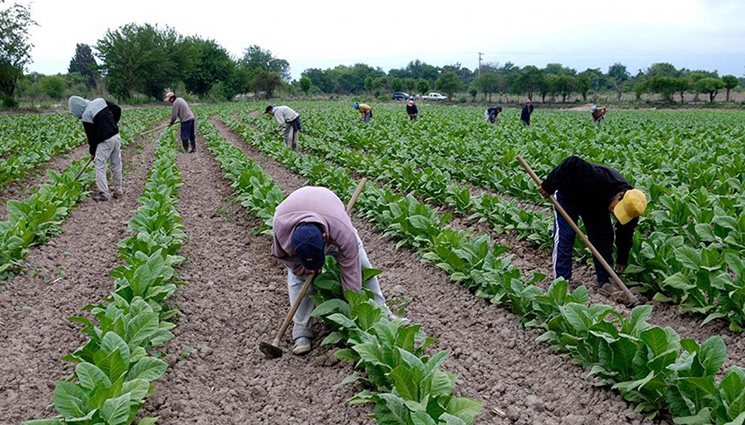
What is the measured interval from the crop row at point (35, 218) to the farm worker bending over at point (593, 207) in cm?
551

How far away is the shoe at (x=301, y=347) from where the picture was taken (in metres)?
4.42

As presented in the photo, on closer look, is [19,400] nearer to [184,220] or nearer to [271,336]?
[271,336]

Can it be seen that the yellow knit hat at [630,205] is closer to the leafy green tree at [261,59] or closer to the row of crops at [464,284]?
the row of crops at [464,284]

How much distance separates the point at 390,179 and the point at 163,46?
6407 centimetres

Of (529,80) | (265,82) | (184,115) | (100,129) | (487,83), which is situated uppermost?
(265,82)

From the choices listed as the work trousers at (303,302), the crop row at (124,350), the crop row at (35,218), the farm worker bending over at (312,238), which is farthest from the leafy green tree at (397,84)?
the farm worker bending over at (312,238)

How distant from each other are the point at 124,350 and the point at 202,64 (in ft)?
241

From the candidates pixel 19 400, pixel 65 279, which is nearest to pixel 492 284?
pixel 19 400

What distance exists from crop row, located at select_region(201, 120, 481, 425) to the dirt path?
79.4 inches

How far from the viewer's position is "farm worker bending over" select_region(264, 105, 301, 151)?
1502cm

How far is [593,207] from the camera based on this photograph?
17.6 feet

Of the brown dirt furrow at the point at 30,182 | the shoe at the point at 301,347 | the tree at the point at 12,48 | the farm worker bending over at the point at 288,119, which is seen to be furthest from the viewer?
the tree at the point at 12,48

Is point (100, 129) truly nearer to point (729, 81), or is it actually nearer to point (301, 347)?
point (301, 347)

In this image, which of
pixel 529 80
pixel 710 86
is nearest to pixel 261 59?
pixel 529 80
